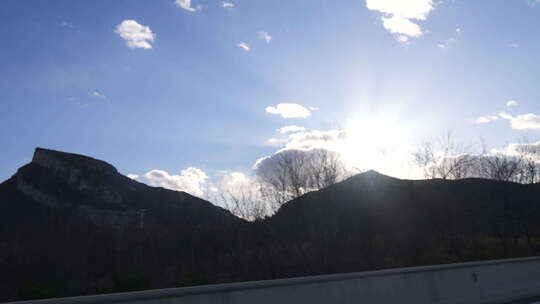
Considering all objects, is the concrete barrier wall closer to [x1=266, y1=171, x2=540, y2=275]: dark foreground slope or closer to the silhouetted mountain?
the silhouetted mountain

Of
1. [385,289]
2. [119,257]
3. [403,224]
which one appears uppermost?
[403,224]

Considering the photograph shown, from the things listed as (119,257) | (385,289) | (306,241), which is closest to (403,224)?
(306,241)

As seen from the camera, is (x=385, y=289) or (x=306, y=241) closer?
(x=385, y=289)

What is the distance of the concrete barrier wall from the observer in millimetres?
6578

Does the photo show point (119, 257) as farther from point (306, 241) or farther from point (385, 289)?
point (385, 289)

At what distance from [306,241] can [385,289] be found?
47.8ft

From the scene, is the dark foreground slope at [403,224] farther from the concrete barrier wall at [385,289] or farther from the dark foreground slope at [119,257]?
the concrete barrier wall at [385,289]

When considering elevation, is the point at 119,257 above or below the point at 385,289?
above

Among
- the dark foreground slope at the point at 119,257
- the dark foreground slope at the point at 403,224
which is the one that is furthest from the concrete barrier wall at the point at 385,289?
the dark foreground slope at the point at 119,257

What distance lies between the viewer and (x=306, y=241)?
23.4 meters

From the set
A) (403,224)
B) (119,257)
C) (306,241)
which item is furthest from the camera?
(403,224)

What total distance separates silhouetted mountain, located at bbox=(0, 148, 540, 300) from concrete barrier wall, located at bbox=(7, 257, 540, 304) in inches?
364

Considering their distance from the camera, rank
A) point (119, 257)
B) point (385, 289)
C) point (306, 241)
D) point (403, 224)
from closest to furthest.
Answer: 1. point (385, 289)
2. point (306, 241)
3. point (119, 257)
4. point (403, 224)

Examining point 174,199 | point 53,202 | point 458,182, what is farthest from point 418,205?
point 53,202
